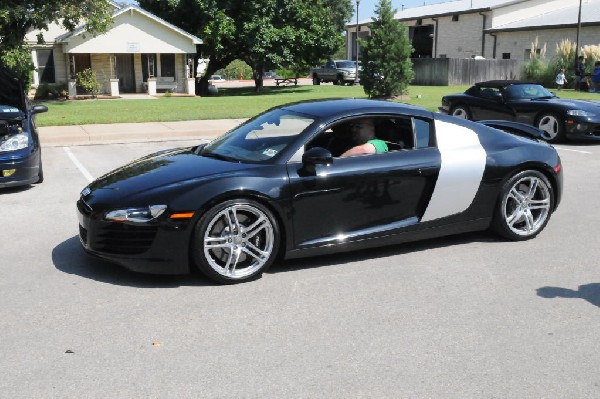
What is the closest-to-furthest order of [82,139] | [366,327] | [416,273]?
1. [366,327]
2. [416,273]
3. [82,139]

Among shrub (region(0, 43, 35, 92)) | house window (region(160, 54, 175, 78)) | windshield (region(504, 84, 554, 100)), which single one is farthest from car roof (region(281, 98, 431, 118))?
house window (region(160, 54, 175, 78))

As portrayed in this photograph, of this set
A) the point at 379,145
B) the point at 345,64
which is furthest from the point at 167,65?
the point at 379,145

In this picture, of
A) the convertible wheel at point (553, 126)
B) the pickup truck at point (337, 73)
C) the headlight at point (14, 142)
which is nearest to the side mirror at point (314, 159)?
the headlight at point (14, 142)

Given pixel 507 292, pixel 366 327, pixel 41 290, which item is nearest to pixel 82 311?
pixel 41 290

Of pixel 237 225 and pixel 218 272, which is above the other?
pixel 237 225

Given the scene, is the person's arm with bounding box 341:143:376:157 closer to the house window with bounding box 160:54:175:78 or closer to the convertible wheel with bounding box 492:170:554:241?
the convertible wheel with bounding box 492:170:554:241

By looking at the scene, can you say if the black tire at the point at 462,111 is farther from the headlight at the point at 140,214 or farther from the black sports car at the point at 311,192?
the headlight at the point at 140,214

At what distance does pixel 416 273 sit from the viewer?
5.37m

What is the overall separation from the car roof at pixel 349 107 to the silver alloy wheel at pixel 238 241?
1.16 meters

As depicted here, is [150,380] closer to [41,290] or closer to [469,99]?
[41,290]

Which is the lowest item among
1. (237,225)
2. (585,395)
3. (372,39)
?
(585,395)

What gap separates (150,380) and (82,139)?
1101cm

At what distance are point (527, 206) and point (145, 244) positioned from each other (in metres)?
3.63

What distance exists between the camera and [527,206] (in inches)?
248
